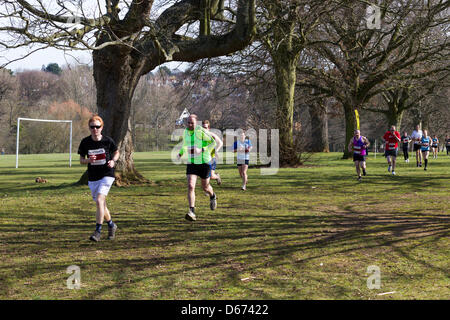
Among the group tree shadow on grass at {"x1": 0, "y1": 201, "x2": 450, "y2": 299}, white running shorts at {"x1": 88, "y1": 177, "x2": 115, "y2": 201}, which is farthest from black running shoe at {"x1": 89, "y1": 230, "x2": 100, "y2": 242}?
white running shorts at {"x1": 88, "y1": 177, "x2": 115, "y2": 201}

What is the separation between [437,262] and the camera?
637cm

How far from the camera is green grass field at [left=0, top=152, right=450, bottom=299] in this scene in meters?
5.29

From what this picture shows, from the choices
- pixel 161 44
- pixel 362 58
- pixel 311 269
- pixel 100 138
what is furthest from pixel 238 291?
pixel 362 58

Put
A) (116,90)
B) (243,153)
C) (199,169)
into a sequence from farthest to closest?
(116,90), (243,153), (199,169)

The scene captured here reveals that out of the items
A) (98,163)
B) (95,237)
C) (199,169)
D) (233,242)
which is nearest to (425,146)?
(199,169)

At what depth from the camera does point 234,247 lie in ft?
24.1

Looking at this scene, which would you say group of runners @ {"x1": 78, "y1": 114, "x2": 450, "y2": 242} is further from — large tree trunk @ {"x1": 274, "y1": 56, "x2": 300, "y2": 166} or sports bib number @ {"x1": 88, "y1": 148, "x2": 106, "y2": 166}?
large tree trunk @ {"x1": 274, "y1": 56, "x2": 300, "y2": 166}

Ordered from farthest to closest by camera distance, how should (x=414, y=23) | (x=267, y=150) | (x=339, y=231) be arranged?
(x=267, y=150) → (x=414, y=23) → (x=339, y=231)

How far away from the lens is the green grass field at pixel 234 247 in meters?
5.29

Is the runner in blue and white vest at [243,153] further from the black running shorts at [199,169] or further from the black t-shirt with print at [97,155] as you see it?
the black t-shirt with print at [97,155]

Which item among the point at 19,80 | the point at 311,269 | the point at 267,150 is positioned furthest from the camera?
the point at 19,80

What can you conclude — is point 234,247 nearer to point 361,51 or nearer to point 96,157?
point 96,157
